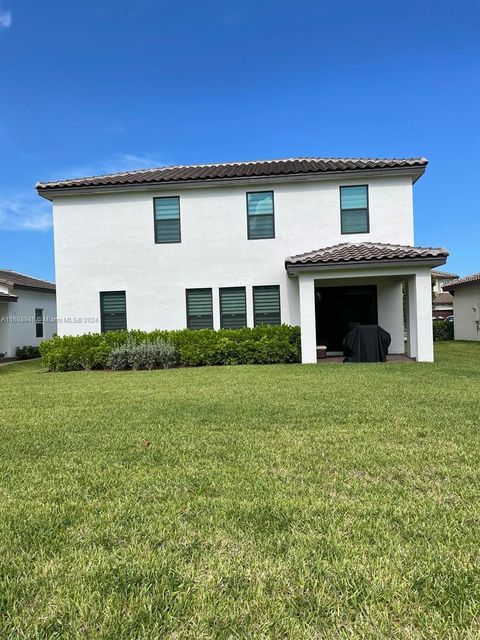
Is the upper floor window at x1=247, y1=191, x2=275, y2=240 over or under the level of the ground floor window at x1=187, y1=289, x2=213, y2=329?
over

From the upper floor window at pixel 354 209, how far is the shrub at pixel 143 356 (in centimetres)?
738

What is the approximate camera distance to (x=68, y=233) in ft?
52.6

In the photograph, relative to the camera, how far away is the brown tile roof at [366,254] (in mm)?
12797

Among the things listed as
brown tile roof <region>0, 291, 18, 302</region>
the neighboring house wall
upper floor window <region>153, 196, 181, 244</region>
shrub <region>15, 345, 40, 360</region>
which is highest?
upper floor window <region>153, 196, 181, 244</region>

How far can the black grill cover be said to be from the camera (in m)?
13.6

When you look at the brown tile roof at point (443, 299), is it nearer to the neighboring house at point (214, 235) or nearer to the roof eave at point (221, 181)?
the neighboring house at point (214, 235)

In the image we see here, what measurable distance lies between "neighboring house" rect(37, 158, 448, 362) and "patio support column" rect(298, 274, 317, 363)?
123 cm

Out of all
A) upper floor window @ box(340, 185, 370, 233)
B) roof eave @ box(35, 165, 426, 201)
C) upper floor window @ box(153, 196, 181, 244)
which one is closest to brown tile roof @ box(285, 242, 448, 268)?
upper floor window @ box(340, 185, 370, 233)

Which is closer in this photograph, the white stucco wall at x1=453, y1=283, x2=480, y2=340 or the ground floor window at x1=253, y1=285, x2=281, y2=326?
the ground floor window at x1=253, y1=285, x2=281, y2=326

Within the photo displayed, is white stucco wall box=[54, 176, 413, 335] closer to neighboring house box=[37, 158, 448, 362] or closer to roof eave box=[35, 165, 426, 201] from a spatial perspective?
neighboring house box=[37, 158, 448, 362]

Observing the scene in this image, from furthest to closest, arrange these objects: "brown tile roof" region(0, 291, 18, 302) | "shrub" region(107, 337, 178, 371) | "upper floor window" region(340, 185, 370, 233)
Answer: "brown tile roof" region(0, 291, 18, 302)
"upper floor window" region(340, 185, 370, 233)
"shrub" region(107, 337, 178, 371)

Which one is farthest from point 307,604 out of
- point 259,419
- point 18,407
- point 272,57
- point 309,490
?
point 272,57

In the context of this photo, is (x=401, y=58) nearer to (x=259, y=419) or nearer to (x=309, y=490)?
(x=259, y=419)

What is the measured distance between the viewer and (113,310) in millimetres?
15977
